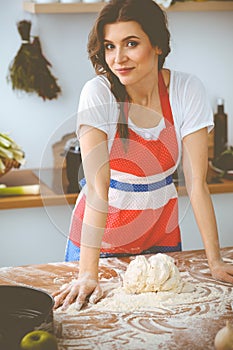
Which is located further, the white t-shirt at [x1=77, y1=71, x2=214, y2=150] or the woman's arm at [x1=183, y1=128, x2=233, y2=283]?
the woman's arm at [x1=183, y1=128, x2=233, y2=283]

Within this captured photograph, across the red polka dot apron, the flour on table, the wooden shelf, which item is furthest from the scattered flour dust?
the wooden shelf

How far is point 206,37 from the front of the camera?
3.56 meters

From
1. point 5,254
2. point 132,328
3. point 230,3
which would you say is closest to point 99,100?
point 132,328

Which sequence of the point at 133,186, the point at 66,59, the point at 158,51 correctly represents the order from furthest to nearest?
1. the point at 66,59
2. the point at 133,186
3. the point at 158,51

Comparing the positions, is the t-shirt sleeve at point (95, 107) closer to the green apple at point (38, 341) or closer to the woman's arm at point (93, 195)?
the woman's arm at point (93, 195)

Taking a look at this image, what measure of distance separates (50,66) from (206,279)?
178cm

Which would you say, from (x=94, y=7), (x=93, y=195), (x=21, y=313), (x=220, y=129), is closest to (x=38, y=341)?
(x=21, y=313)

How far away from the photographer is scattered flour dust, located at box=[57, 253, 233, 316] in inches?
66.6

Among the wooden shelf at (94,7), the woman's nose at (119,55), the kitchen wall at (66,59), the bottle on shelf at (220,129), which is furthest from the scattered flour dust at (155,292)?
the bottle on shelf at (220,129)

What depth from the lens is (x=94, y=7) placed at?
125 inches

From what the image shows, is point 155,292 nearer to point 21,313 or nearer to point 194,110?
point 21,313

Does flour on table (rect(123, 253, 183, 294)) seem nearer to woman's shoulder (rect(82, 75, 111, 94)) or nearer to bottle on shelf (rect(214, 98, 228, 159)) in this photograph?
woman's shoulder (rect(82, 75, 111, 94))

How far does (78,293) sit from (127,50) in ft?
2.14

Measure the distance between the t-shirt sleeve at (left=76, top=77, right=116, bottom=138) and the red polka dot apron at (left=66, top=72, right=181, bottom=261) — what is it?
0.31 feet
